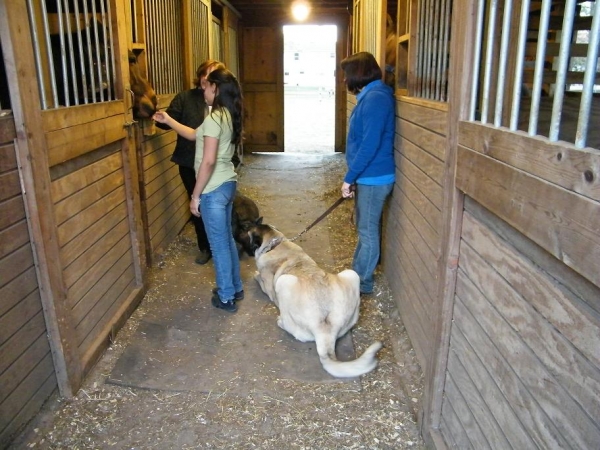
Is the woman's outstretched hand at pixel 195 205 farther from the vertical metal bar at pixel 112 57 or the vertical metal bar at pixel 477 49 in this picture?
the vertical metal bar at pixel 477 49

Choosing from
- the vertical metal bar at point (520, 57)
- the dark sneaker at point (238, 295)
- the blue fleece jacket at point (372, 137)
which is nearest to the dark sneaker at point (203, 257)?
the dark sneaker at point (238, 295)

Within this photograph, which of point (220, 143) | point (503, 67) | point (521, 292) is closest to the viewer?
point (521, 292)

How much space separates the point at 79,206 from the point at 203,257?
6.60 feet

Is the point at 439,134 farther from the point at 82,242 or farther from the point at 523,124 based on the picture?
the point at 82,242

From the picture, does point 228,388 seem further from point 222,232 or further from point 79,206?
point 79,206

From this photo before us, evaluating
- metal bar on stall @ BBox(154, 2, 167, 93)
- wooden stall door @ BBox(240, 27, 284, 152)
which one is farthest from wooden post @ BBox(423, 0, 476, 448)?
wooden stall door @ BBox(240, 27, 284, 152)

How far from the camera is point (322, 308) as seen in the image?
3062mm

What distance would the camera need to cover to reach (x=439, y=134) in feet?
8.23

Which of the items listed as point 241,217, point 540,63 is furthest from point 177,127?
point 540,63

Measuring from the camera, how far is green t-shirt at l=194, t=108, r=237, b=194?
3.25m

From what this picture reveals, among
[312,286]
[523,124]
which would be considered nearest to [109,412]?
[312,286]

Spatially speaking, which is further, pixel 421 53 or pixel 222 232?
pixel 222 232

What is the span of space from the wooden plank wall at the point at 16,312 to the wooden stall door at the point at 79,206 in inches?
1.9

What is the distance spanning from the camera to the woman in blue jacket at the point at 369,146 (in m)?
3.42
